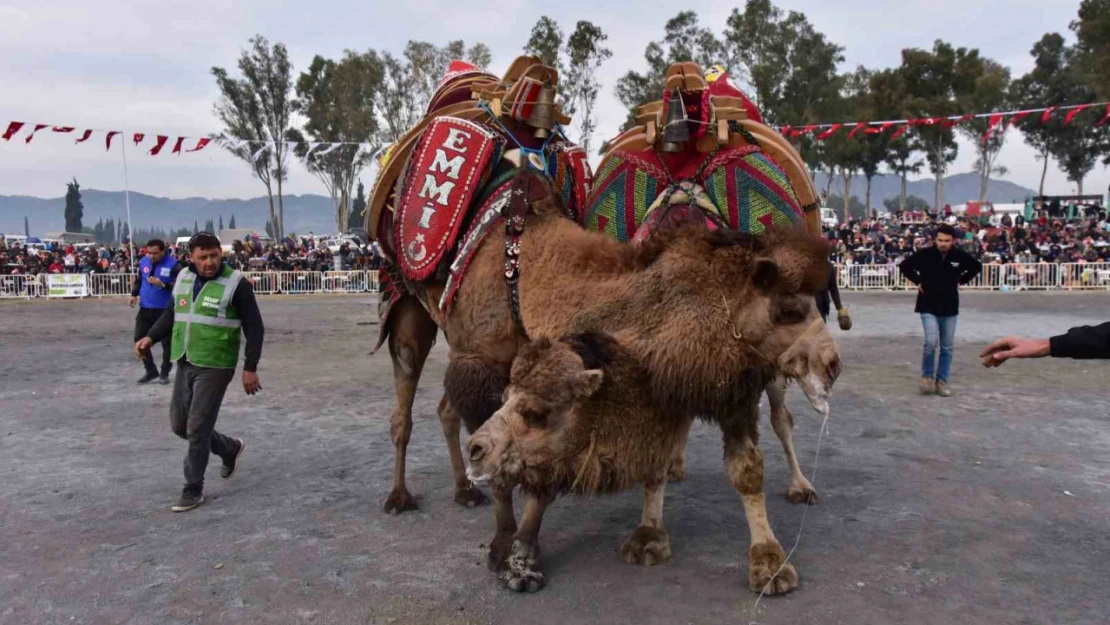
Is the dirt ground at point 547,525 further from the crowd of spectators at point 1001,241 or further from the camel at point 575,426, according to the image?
the crowd of spectators at point 1001,241

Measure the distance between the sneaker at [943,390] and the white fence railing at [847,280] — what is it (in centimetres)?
1741

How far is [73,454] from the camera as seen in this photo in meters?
6.42

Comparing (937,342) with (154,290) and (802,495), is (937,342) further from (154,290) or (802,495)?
(154,290)

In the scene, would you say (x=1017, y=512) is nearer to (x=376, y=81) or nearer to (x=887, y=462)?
(x=887, y=462)

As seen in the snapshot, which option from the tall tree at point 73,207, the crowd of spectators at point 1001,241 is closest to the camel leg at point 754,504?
the crowd of spectators at point 1001,241

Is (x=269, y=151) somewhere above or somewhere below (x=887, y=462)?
above

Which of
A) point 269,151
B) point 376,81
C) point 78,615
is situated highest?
point 376,81

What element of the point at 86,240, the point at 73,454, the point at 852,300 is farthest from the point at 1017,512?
the point at 86,240

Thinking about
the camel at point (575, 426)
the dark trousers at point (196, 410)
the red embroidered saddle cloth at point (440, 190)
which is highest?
the red embroidered saddle cloth at point (440, 190)

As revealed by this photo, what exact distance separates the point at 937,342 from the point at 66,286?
2659cm

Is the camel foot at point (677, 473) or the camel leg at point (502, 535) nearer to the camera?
the camel leg at point (502, 535)

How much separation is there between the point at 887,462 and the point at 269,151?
4364 centimetres

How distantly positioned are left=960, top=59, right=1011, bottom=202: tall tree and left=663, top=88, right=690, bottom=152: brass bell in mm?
39298

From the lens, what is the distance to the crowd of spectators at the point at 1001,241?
2602cm
